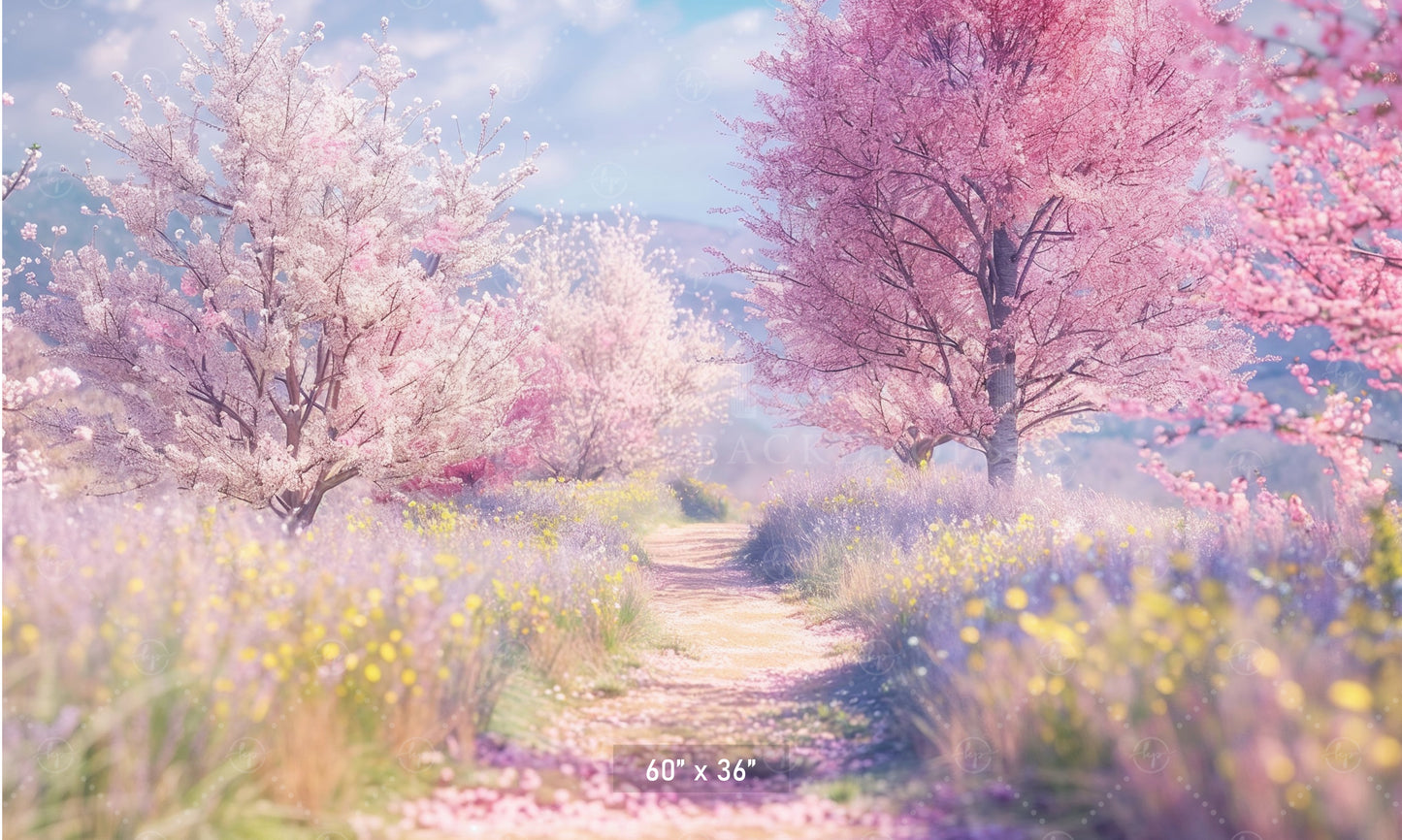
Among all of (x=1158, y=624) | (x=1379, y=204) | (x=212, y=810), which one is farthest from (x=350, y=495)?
(x=1379, y=204)

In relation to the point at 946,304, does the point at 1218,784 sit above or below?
below

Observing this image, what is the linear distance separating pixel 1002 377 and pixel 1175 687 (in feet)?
25.5

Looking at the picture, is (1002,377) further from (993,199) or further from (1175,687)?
(1175,687)

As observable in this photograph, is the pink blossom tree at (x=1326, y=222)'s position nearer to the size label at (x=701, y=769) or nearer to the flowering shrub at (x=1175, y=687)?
the flowering shrub at (x=1175, y=687)

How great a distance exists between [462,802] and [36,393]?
→ 511cm

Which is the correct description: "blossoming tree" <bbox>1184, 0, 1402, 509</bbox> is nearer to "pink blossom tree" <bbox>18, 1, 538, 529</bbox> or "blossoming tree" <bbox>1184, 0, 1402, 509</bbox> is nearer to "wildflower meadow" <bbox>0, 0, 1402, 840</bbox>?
"wildflower meadow" <bbox>0, 0, 1402, 840</bbox>

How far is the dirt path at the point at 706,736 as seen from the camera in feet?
12.0

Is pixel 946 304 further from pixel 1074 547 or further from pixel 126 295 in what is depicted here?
pixel 126 295

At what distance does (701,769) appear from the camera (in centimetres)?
441

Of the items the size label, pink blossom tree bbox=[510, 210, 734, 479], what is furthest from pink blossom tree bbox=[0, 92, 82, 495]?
pink blossom tree bbox=[510, 210, 734, 479]

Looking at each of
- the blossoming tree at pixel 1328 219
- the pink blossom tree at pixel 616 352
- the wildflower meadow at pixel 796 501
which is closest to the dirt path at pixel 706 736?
the wildflower meadow at pixel 796 501

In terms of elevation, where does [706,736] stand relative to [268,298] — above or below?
below

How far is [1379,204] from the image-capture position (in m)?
4.94

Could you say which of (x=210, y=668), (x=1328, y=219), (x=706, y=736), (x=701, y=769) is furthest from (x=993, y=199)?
(x=210, y=668)
